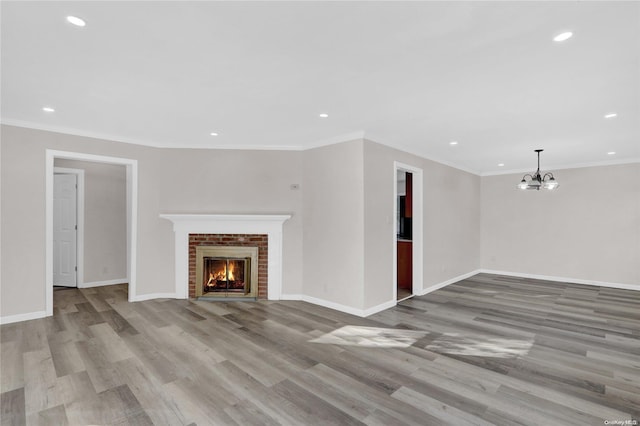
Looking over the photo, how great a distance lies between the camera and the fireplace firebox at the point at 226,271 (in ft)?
16.2

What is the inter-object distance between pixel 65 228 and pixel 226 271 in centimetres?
325

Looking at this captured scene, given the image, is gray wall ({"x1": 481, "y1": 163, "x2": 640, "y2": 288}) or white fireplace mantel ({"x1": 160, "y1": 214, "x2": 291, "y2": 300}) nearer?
white fireplace mantel ({"x1": 160, "y1": 214, "x2": 291, "y2": 300})

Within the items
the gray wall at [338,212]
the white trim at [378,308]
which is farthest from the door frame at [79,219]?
the white trim at [378,308]

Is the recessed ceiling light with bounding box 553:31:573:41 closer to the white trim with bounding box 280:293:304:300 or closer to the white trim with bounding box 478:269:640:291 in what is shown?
the white trim with bounding box 280:293:304:300

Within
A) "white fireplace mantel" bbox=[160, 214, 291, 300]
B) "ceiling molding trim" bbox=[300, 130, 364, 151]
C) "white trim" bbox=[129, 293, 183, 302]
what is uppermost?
"ceiling molding trim" bbox=[300, 130, 364, 151]

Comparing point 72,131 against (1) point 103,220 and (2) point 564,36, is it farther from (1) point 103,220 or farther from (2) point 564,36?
(2) point 564,36

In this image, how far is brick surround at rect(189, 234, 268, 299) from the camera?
16.3ft

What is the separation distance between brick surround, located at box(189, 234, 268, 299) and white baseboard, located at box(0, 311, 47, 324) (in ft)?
5.94

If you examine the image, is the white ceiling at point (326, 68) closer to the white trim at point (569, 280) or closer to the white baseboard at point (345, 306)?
the white baseboard at point (345, 306)

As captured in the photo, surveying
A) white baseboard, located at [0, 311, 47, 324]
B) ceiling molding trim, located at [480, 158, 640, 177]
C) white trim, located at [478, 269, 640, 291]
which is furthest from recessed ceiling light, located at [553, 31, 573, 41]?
white trim, located at [478, 269, 640, 291]

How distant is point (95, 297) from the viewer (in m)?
4.94

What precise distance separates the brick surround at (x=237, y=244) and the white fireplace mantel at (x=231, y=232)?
0.20 feet

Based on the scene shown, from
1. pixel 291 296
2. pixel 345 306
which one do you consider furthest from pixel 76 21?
pixel 291 296

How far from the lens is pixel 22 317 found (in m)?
3.86
